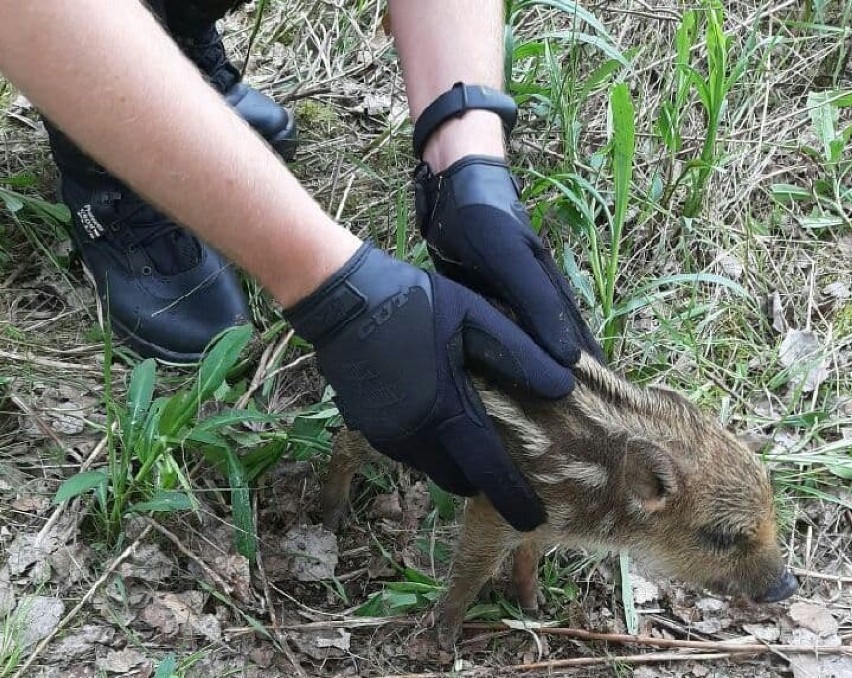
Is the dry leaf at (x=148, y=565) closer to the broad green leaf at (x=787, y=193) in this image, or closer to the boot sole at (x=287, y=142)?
→ the boot sole at (x=287, y=142)

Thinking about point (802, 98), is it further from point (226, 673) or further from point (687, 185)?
point (226, 673)

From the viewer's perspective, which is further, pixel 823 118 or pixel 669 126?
pixel 823 118

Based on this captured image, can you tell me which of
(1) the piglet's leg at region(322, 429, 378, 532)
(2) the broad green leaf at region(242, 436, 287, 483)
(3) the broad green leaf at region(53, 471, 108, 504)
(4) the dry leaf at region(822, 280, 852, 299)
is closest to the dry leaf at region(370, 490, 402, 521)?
(1) the piglet's leg at region(322, 429, 378, 532)

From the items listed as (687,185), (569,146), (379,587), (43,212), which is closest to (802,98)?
(687,185)

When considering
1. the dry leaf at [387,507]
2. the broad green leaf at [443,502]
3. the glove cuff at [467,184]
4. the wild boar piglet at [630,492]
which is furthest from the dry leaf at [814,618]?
the glove cuff at [467,184]

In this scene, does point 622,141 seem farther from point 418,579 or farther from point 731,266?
point 418,579

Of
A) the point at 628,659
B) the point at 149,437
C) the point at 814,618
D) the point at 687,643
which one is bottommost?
the point at 814,618

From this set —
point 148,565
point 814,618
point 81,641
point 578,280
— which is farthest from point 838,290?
point 81,641

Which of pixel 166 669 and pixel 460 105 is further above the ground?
pixel 460 105

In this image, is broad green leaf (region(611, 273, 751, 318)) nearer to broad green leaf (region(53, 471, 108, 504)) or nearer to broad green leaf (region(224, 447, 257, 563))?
broad green leaf (region(224, 447, 257, 563))

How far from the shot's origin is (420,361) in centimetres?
223

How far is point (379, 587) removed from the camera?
2959 mm

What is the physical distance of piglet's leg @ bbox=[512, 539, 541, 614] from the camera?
9.28 ft

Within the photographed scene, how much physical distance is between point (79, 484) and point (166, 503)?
0.25 metres
